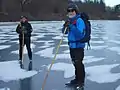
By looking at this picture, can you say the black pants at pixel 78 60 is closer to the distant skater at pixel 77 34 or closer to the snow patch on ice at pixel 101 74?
the distant skater at pixel 77 34

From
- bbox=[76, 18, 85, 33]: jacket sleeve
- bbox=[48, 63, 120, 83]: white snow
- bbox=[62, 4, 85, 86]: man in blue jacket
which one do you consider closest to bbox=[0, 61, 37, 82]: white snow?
bbox=[48, 63, 120, 83]: white snow

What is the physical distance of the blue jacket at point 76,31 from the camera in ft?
18.6

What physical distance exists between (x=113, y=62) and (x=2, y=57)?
3580mm

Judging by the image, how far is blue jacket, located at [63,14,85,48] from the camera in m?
5.67

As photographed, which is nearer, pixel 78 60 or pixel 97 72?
pixel 78 60

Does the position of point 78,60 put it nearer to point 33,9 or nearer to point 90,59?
point 90,59

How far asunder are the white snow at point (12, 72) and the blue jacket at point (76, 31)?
1762 mm

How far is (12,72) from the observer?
757 centimetres

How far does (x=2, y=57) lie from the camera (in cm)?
1016

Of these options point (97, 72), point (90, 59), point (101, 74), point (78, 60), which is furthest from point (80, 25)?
point (90, 59)

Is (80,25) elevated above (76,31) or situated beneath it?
elevated above

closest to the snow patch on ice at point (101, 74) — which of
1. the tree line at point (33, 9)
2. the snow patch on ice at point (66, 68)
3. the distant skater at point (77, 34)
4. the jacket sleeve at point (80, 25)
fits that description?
the snow patch on ice at point (66, 68)

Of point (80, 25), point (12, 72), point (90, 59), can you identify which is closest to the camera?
point (80, 25)

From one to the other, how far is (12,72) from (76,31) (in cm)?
253
